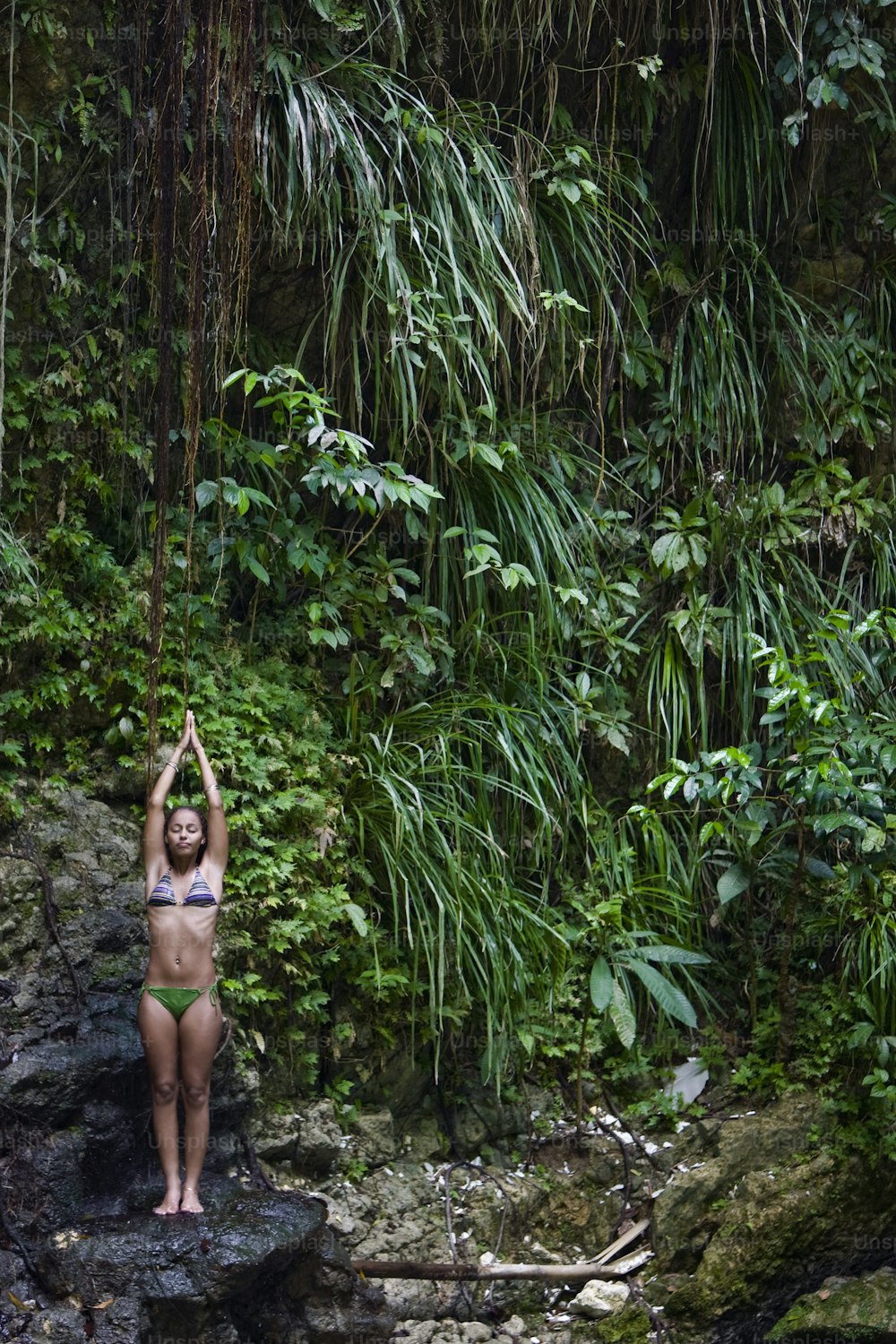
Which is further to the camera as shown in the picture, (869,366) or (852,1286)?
(869,366)

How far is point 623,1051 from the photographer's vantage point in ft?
15.4

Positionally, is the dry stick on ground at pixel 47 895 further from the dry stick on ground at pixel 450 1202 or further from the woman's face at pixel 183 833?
the dry stick on ground at pixel 450 1202

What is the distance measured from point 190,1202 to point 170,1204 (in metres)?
0.05

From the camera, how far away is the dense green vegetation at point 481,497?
414 centimetres

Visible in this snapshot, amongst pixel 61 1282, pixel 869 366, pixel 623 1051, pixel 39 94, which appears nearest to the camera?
pixel 61 1282

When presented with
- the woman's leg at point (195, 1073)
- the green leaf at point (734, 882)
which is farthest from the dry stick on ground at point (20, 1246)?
the green leaf at point (734, 882)

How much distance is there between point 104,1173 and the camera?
356 centimetres

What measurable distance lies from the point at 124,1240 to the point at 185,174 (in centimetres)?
314

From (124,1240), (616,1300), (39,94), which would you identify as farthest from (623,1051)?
(39,94)

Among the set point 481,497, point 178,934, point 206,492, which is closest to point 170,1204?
point 178,934

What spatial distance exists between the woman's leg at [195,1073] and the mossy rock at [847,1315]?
5.71 ft

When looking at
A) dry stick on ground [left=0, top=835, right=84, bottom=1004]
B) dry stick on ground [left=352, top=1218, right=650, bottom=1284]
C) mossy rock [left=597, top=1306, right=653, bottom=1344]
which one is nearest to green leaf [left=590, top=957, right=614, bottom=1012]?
dry stick on ground [left=352, top=1218, right=650, bottom=1284]

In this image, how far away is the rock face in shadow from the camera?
10.4 feet

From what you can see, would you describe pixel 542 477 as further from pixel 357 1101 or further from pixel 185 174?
pixel 357 1101
